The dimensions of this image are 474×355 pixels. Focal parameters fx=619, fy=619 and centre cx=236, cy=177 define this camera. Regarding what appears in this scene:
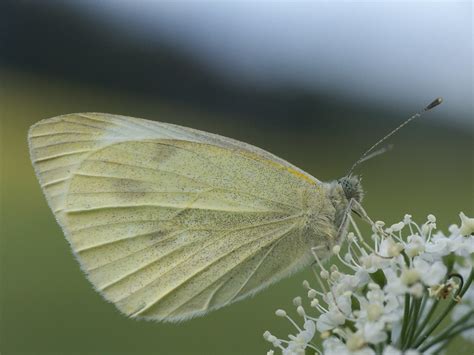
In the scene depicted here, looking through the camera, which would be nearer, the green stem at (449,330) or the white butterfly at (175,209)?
the green stem at (449,330)

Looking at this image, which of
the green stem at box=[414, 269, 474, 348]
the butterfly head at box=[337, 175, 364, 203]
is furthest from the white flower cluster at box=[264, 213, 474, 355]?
the butterfly head at box=[337, 175, 364, 203]

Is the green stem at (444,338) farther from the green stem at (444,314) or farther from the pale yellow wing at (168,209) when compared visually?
the pale yellow wing at (168,209)

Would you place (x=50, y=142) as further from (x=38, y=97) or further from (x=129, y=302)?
(x=38, y=97)

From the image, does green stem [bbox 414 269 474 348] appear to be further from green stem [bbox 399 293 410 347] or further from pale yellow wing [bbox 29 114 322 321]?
pale yellow wing [bbox 29 114 322 321]

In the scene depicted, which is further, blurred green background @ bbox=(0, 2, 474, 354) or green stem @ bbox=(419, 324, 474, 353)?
blurred green background @ bbox=(0, 2, 474, 354)

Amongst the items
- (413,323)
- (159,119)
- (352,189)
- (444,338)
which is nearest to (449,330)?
(444,338)

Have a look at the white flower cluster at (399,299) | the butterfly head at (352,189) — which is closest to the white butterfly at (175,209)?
the butterfly head at (352,189)
